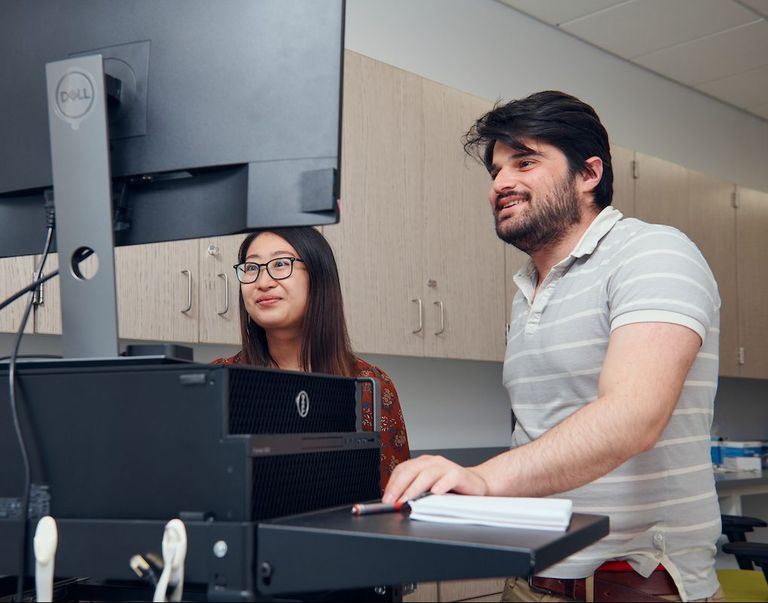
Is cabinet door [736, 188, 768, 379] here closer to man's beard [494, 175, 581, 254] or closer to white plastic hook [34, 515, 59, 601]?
man's beard [494, 175, 581, 254]

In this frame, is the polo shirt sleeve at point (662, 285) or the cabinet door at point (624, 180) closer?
the polo shirt sleeve at point (662, 285)

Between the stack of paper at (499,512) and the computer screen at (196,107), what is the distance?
322mm

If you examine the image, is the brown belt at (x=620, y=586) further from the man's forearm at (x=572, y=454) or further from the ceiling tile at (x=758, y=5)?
the ceiling tile at (x=758, y=5)

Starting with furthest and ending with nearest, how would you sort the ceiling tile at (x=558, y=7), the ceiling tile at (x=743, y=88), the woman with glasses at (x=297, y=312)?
1. the ceiling tile at (x=743, y=88)
2. the ceiling tile at (x=558, y=7)
3. the woman with glasses at (x=297, y=312)

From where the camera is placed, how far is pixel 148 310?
7.48ft

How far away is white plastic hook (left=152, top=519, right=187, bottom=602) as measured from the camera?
0.74 m

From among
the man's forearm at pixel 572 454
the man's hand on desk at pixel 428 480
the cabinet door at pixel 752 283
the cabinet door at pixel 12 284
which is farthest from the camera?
the cabinet door at pixel 752 283

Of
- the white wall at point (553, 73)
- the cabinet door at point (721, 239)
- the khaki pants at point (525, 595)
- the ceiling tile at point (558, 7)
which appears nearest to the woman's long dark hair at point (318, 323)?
the khaki pants at point (525, 595)

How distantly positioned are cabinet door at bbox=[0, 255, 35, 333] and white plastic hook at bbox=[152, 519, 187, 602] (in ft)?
4.89

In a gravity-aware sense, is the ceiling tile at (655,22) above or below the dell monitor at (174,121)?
above

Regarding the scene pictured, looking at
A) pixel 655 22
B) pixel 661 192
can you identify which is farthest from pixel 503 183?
pixel 655 22

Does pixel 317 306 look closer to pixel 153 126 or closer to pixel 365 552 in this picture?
pixel 153 126

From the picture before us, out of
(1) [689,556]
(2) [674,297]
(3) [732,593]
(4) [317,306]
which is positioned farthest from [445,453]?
(2) [674,297]

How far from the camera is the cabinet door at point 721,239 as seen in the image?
421 centimetres
